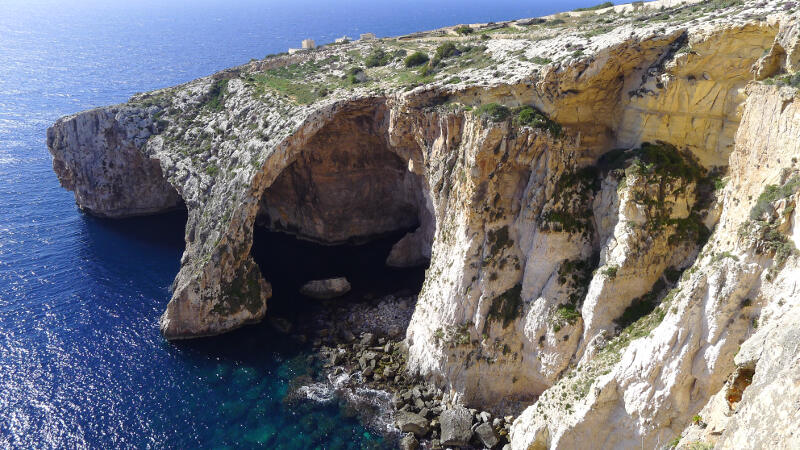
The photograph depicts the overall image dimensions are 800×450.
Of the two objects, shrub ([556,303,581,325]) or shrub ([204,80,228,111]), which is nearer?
shrub ([556,303,581,325])

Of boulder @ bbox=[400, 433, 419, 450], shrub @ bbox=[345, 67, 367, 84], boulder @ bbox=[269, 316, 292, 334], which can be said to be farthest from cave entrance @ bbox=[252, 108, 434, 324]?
boulder @ bbox=[400, 433, 419, 450]

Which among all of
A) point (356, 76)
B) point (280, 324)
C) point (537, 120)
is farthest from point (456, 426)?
point (356, 76)

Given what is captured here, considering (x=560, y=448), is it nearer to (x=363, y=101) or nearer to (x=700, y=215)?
(x=700, y=215)

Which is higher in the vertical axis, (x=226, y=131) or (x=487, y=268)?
(x=226, y=131)

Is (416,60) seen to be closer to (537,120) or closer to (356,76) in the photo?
(356,76)

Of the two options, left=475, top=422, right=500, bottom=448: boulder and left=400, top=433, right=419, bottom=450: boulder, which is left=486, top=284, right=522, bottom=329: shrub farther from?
left=400, top=433, right=419, bottom=450: boulder

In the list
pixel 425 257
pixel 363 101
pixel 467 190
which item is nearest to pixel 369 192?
pixel 425 257
